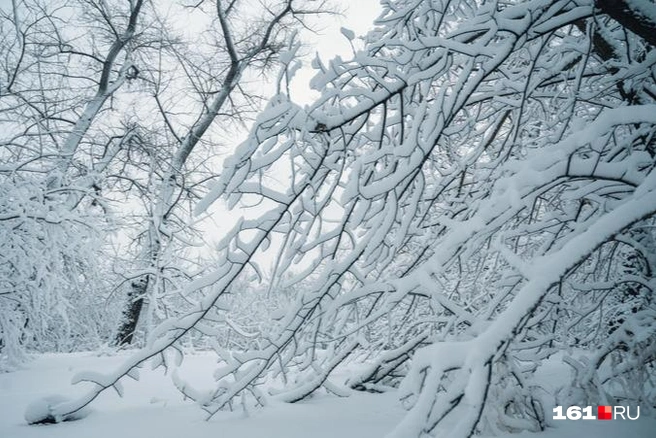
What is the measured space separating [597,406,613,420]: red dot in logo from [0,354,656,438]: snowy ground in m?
0.05

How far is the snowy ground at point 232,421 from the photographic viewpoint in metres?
1.81

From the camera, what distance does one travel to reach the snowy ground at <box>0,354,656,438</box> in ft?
5.93

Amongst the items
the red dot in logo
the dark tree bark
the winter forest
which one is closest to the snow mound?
the winter forest

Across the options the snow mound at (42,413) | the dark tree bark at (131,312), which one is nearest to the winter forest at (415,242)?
the snow mound at (42,413)

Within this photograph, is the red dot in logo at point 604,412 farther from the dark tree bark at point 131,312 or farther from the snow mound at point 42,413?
the dark tree bark at point 131,312

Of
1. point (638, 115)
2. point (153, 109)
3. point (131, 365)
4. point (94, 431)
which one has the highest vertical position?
point (153, 109)

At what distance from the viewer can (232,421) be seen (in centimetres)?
205

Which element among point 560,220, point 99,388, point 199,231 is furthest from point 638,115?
point 199,231

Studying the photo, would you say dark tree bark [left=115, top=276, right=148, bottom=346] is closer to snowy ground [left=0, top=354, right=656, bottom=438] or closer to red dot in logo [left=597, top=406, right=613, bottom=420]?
snowy ground [left=0, top=354, right=656, bottom=438]

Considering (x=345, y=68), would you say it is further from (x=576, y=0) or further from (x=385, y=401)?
(x=385, y=401)

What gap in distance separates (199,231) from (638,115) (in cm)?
664

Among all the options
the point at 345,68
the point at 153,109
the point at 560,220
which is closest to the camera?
the point at 345,68

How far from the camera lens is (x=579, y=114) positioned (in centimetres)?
336

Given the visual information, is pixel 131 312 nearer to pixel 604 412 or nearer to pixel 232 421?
pixel 232 421
